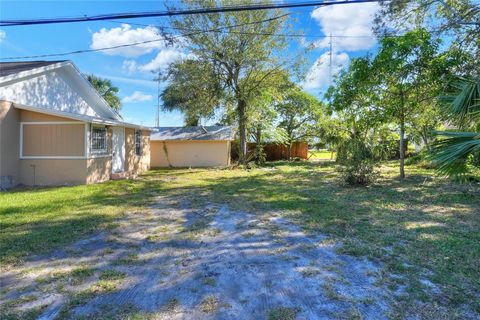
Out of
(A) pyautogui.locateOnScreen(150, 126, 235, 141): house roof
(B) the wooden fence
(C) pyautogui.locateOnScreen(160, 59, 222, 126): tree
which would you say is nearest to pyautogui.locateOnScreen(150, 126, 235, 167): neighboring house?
(A) pyautogui.locateOnScreen(150, 126, 235, 141): house roof

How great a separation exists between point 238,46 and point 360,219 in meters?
12.4

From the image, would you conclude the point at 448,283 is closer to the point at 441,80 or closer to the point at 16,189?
the point at 441,80

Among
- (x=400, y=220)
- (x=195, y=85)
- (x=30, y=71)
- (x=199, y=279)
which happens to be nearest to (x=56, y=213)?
(x=199, y=279)

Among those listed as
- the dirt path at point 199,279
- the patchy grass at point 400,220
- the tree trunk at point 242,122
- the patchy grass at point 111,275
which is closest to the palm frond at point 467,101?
the patchy grass at point 400,220

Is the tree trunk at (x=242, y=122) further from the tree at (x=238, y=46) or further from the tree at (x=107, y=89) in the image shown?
the tree at (x=107, y=89)

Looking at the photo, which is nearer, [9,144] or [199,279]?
[199,279]

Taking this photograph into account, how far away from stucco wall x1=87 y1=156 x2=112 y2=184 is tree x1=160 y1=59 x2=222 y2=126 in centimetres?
619

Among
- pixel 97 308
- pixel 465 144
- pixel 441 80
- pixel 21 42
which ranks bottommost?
pixel 97 308

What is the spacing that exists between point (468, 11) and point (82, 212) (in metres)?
12.1

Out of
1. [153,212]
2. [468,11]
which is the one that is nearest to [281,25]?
[468,11]

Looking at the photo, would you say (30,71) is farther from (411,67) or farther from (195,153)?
(411,67)

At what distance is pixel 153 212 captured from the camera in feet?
23.7

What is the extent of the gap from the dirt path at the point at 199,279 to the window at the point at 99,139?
7711 mm

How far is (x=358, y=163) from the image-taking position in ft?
35.5
